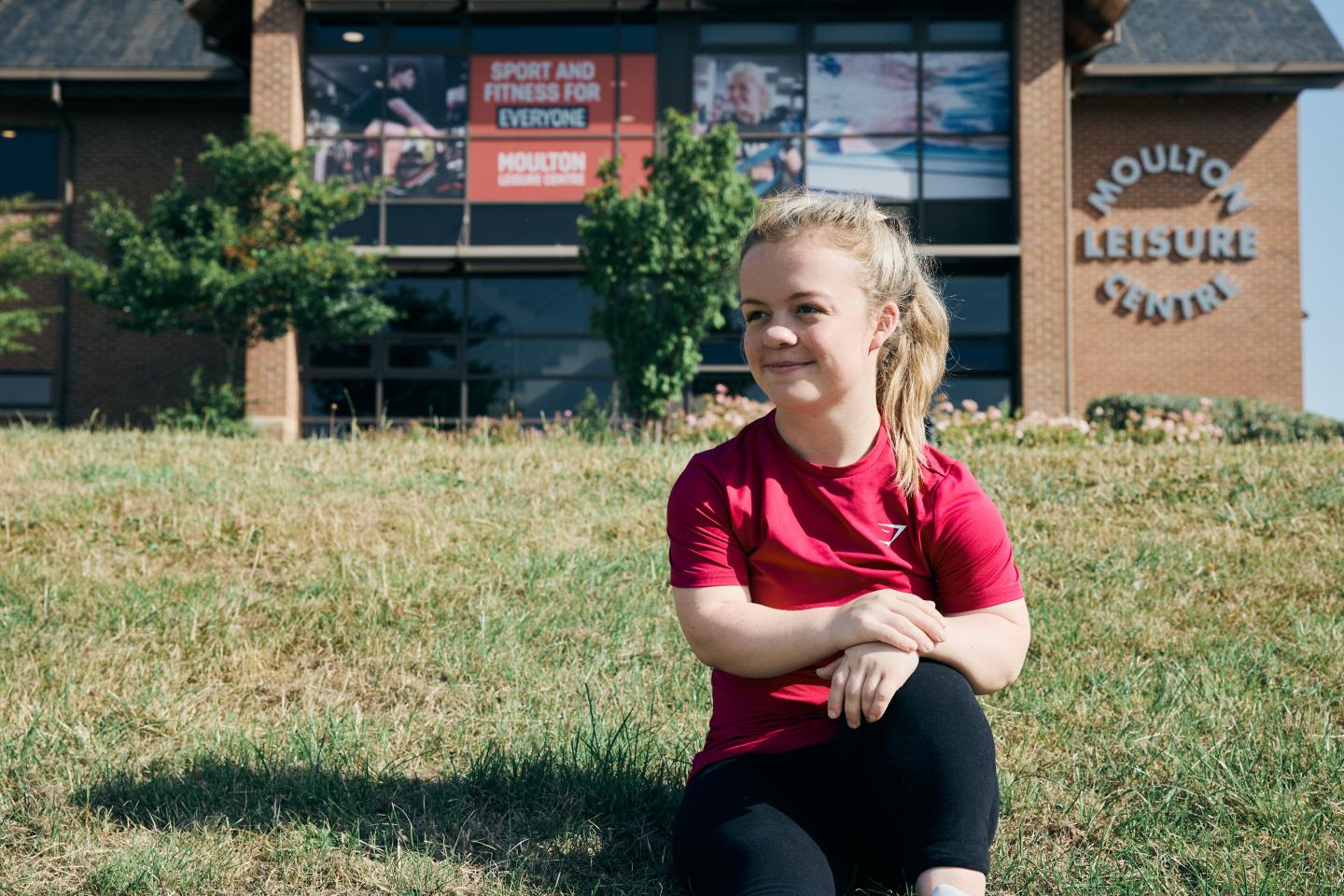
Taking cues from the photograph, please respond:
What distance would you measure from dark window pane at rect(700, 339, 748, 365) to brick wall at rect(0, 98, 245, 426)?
26.4 ft

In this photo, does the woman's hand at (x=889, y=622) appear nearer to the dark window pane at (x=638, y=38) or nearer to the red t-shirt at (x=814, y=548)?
the red t-shirt at (x=814, y=548)

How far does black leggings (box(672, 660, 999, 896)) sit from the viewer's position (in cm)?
204

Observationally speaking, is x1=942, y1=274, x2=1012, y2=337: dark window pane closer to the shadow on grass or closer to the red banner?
the red banner

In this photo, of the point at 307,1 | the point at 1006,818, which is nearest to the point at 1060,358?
the point at 307,1

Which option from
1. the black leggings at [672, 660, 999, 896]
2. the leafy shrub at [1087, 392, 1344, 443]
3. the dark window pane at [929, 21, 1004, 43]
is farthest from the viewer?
the dark window pane at [929, 21, 1004, 43]

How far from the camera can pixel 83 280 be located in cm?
1451

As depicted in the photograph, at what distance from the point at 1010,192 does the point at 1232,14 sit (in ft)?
20.2

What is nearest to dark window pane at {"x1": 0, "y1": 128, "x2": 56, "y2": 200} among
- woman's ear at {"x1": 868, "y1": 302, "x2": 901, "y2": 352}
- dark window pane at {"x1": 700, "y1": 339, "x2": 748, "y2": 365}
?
dark window pane at {"x1": 700, "y1": 339, "x2": 748, "y2": 365}

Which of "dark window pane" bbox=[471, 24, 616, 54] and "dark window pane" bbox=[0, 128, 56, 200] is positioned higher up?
"dark window pane" bbox=[471, 24, 616, 54]

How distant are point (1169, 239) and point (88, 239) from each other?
17.8 metres

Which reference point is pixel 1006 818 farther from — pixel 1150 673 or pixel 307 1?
pixel 307 1

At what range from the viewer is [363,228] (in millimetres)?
17016

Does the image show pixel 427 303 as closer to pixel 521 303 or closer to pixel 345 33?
pixel 521 303

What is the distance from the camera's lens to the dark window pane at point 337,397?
1731 centimetres
